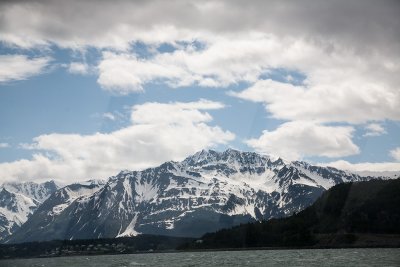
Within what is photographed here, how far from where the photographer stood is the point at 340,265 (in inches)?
6033

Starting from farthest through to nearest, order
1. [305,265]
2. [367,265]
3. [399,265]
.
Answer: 1. [305,265]
2. [367,265]
3. [399,265]

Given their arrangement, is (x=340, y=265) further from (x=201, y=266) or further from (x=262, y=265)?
(x=201, y=266)

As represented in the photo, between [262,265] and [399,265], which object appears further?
[262,265]

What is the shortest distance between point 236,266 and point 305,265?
24.0m

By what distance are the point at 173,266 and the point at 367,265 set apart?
67089 millimetres

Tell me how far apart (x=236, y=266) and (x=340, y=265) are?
3477 centimetres

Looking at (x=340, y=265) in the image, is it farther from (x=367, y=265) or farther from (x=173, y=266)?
(x=173, y=266)

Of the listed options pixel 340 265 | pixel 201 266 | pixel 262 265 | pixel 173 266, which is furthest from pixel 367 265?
pixel 173 266

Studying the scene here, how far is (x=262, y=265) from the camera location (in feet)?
555

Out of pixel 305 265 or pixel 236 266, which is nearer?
pixel 305 265

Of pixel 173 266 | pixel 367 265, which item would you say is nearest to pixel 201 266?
pixel 173 266

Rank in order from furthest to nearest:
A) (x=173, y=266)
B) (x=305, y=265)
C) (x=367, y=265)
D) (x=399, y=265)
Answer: (x=173, y=266) < (x=305, y=265) < (x=367, y=265) < (x=399, y=265)

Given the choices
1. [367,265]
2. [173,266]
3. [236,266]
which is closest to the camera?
[367,265]

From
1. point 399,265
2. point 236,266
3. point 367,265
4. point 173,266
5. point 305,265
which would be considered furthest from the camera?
point 173,266
